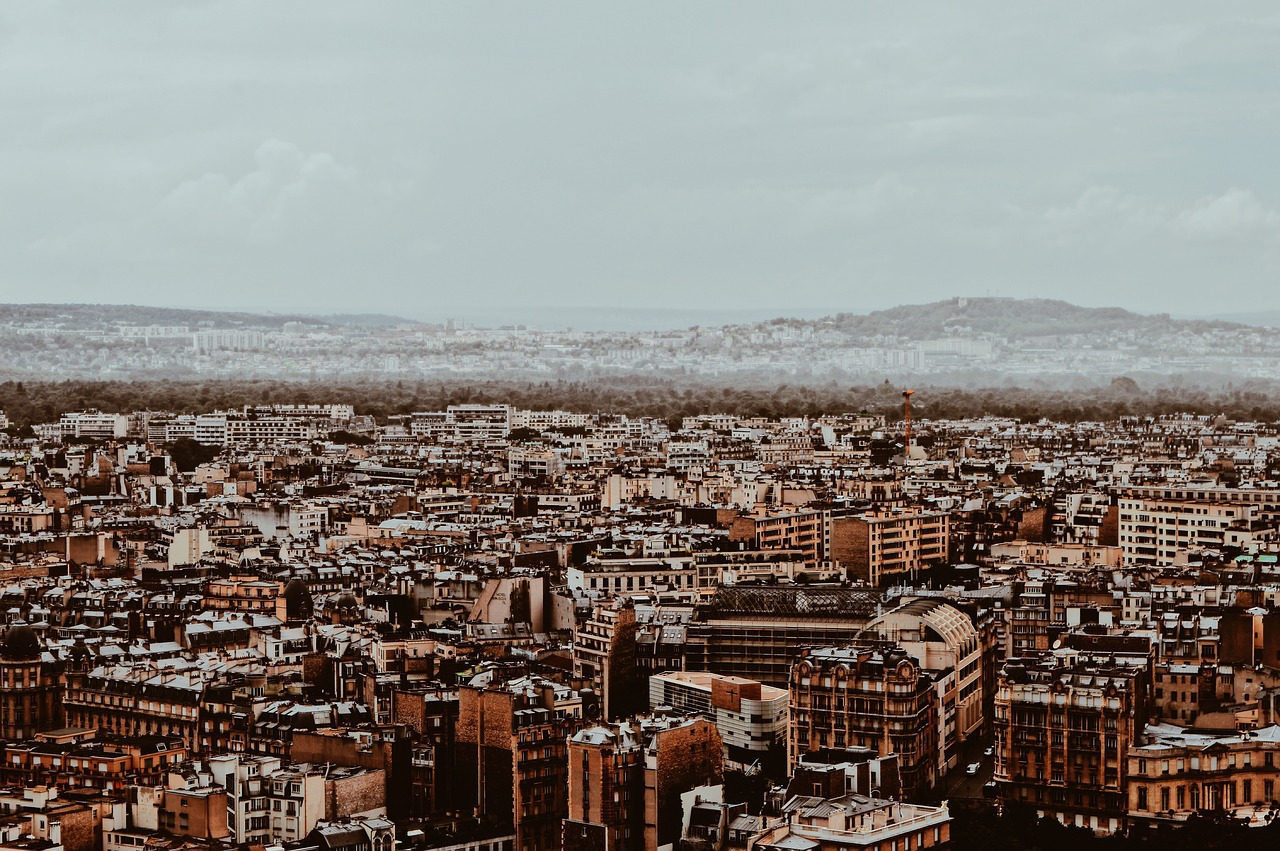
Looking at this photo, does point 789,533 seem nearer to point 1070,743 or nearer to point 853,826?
point 1070,743

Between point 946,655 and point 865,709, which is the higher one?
point 946,655

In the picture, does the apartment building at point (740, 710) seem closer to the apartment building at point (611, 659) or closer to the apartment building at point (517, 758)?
the apartment building at point (611, 659)

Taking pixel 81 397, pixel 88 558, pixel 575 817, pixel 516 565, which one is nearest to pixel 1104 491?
pixel 516 565

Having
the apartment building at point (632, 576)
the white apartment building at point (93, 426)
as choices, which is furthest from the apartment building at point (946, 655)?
the white apartment building at point (93, 426)

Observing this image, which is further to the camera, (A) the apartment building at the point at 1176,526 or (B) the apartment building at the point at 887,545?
(A) the apartment building at the point at 1176,526

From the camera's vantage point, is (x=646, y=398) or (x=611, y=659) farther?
(x=646, y=398)

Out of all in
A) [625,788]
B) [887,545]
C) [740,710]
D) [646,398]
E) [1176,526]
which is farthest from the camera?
[646,398]

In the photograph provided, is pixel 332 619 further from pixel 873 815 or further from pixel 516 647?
pixel 873 815

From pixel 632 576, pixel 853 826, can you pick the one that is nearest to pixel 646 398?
pixel 632 576

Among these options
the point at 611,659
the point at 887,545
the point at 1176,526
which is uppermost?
the point at 1176,526
